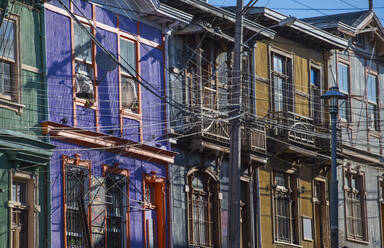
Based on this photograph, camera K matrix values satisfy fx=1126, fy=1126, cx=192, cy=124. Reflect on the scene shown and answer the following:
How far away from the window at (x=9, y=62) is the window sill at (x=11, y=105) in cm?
15

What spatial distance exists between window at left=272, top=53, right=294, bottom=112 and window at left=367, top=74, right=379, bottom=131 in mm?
5907

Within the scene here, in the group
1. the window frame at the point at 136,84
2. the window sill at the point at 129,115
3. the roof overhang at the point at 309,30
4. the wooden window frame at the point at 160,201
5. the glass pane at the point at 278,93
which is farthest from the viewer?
the glass pane at the point at 278,93

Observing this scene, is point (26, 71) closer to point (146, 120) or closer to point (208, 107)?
point (146, 120)

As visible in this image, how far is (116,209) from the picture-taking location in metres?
31.0

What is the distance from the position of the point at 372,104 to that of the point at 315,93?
4262mm

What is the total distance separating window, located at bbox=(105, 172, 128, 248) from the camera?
100 feet

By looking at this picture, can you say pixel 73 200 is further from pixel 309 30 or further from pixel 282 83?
pixel 309 30

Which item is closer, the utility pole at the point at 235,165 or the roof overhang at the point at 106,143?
the roof overhang at the point at 106,143

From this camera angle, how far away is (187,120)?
34125 mm

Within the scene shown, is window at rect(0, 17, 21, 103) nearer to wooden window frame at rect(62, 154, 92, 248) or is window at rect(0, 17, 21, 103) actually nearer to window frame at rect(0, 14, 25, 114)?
window frame at rect(0, 14, 25, 114)

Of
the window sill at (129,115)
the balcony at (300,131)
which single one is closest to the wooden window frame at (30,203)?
the window sill at (129,115)

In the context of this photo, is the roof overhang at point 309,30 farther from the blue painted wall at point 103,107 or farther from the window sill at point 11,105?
the window sill at point 11,105

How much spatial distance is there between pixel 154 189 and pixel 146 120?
6.91 feet

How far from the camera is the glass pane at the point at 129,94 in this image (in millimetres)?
31891
